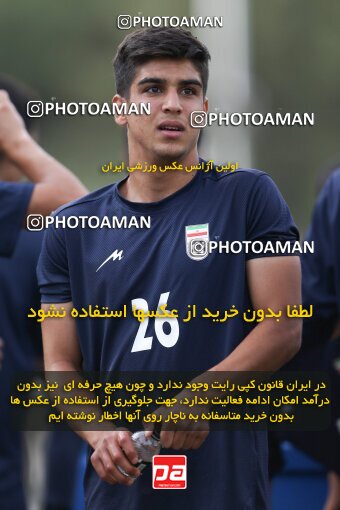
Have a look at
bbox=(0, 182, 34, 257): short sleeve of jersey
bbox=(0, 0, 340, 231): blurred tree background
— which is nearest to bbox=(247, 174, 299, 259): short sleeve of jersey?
bbox=(0, 0, 340, 231): blurred tree background

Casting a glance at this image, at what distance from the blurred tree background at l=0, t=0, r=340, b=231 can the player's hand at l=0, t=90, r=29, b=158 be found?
60 millimetres

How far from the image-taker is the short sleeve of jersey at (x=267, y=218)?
2.34 metres

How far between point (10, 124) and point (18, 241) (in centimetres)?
31

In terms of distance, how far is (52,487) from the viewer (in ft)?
10.2

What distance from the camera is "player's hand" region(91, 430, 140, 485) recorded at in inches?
90.1

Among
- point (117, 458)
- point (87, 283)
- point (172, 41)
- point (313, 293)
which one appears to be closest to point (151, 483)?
point (117, 458)

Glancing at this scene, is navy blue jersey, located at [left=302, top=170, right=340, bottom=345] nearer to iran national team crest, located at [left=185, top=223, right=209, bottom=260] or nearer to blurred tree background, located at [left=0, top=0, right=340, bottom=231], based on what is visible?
blurred tree background, located at [left=0, top=0, right=340, bottom=231]

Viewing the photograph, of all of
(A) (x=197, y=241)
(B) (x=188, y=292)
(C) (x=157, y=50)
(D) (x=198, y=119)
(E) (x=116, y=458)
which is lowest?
(E) (x=116, y=458)

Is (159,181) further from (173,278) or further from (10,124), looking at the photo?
(10,124)

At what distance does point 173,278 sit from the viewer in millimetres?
2377

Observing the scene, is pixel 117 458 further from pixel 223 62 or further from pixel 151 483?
pixel 223 62

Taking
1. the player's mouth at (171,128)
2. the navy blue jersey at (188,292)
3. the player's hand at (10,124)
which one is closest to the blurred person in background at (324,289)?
the navy blue jersey at (188,292)

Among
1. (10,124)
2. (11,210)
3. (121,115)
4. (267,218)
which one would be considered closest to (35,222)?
(11,210)

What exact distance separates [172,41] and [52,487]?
4.50 ft
